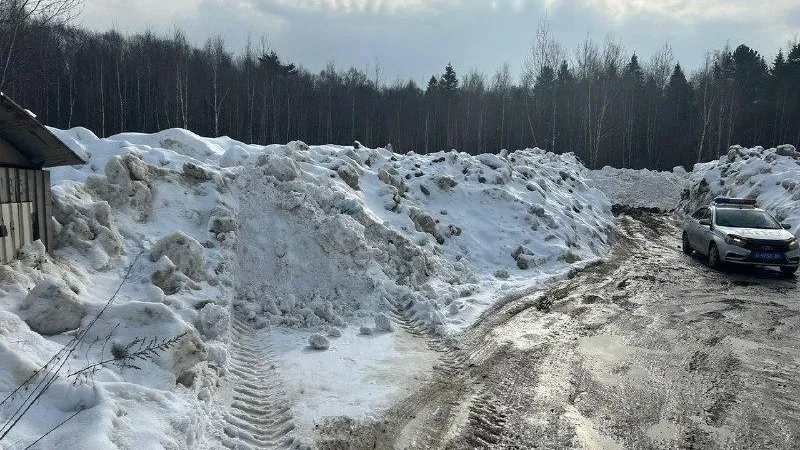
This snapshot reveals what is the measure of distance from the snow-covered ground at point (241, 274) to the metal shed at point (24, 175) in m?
0.35

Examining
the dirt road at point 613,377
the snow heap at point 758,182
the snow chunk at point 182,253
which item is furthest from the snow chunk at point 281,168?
the snow heap at point 758,182

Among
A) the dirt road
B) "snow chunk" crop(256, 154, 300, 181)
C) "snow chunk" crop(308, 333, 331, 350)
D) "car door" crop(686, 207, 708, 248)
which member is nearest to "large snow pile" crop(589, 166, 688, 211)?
"car door" crop(686, 207, 708, 248)

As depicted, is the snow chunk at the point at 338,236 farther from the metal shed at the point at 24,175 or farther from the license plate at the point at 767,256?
the license plate at the point at 767,256

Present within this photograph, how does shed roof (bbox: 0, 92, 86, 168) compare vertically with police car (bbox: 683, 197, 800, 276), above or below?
above

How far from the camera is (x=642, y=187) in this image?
30344 mm

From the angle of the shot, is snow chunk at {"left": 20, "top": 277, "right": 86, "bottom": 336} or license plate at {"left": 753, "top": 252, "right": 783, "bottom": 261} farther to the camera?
license plate at {"left": 753, "top": 252, "right": 783, "bottom": 261}

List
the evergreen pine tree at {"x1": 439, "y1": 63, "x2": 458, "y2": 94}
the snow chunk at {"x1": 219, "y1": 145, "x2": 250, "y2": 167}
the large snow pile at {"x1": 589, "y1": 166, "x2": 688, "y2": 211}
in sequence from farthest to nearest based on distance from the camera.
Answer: the evergreen pine tree at {"x1": 439, "y1": 63, "x2": 458, "y2": 94}, the large snow pile at {"x1": 589, "y1": 166, "x2": 688, "y2": 211}, the snow chunk at {"x1": 219, "y1": 145, "x2": 250, "y2": 167}

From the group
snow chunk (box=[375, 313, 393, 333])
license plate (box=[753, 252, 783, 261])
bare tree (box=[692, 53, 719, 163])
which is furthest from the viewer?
bare tree (box=[692, 53, 719, 163])

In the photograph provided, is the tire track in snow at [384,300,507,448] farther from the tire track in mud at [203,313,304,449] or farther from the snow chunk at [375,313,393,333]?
the tire track in mud at [203,313,304,449]

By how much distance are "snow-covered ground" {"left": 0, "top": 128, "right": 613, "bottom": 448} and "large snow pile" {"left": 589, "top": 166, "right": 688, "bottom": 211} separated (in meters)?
15.7

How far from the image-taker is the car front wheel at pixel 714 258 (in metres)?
12.3

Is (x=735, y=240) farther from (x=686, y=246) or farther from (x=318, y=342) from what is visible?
(x=318, y=342)

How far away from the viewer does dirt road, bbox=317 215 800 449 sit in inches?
194

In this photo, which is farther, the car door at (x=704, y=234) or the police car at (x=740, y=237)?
the car door at (x=704, y=234)
